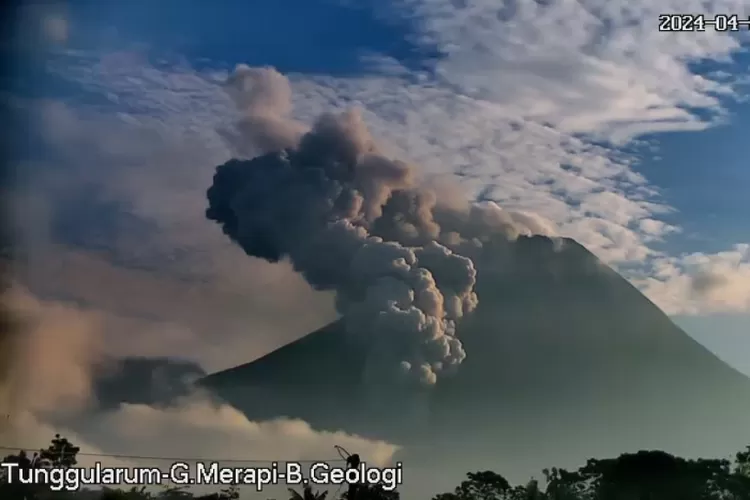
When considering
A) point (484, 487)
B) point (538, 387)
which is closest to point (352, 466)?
point (484, 487)

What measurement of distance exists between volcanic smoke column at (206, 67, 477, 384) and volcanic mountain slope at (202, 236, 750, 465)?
175 millimetres

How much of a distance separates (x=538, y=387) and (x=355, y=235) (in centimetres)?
147

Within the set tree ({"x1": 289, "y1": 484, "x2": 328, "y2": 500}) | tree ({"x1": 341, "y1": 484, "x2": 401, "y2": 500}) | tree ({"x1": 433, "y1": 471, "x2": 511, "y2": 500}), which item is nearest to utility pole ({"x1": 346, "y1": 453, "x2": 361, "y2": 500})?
tree ({"x1": 341, "y1": 484, "x2": 401, "y2": 500})

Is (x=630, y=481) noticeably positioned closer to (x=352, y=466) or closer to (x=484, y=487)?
(x=484, y=487)

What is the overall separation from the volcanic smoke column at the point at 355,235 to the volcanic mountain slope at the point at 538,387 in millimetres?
175

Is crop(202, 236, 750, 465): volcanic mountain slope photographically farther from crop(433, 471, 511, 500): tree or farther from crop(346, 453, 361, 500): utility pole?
crop(346, 453, 361, 500): utility pole

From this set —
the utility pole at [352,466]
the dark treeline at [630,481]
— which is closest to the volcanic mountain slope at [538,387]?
the dark treeline at [630,481]

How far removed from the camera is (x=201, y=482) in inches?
171

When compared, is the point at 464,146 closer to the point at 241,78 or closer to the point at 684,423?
the point at 241,78

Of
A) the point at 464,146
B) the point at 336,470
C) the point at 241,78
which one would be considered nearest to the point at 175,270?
the point at 241,78

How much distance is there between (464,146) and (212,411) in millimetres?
2190

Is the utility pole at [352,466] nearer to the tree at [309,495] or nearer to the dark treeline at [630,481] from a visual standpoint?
the tree at [309,495]

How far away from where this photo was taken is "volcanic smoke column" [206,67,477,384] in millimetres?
4793

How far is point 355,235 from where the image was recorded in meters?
4.87
